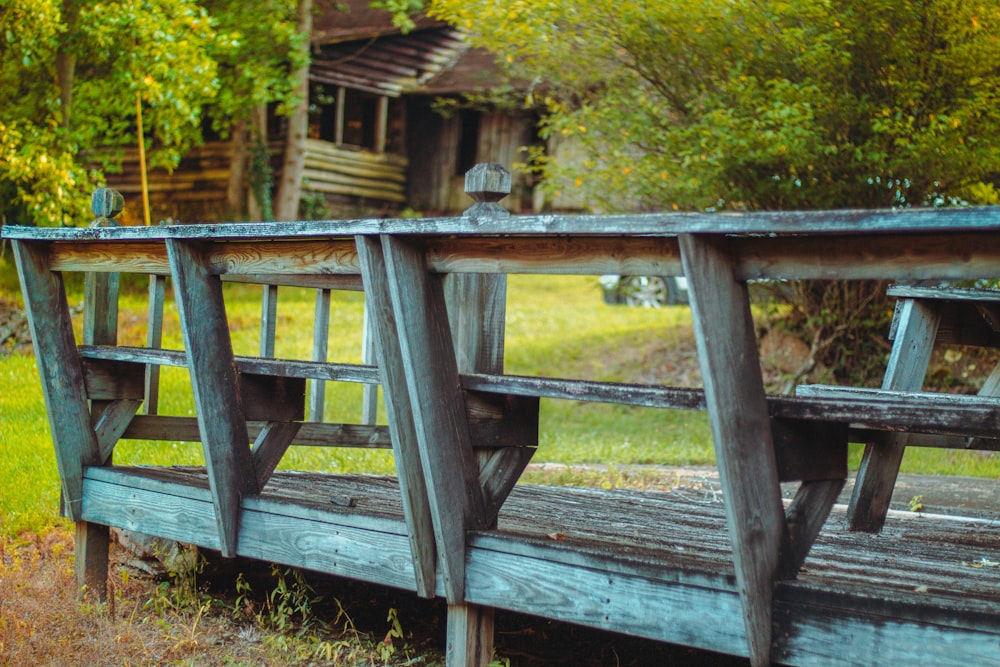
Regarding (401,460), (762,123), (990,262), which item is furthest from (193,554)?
(762,123)

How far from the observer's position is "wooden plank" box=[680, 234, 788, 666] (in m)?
2.86

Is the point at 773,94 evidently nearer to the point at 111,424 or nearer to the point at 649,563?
the point at 111,424

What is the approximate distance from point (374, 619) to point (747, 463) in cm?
275

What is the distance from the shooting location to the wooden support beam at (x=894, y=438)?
4547 mm

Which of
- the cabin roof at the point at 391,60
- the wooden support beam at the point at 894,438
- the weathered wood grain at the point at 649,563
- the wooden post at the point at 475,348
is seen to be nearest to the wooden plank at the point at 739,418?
the weathered wood grain at the point at 649,563

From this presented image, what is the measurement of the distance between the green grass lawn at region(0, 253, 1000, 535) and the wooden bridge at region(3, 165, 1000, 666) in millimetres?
1744

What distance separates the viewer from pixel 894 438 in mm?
4457

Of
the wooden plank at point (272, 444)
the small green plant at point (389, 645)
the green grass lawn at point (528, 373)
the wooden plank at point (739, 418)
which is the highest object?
the wooden plank at point (739, 418)

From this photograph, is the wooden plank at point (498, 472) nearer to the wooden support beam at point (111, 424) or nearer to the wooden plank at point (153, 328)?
the wooden support beam at point (111, 424)

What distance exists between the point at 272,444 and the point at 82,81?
1176cm

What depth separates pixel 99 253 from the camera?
196 inches

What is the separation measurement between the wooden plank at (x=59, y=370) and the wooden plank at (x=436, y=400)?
7.20 ft

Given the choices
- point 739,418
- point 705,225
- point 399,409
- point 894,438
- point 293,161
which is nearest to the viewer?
point 705,225

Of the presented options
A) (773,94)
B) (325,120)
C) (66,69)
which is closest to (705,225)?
(773,94)
